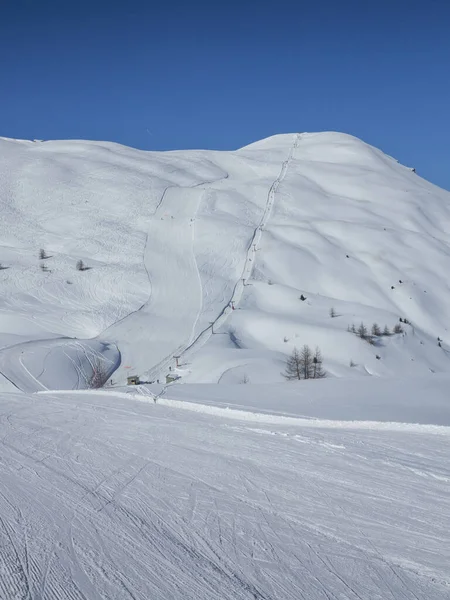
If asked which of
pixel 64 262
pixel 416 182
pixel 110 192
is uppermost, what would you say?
pixel 416 182

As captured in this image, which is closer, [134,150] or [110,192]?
[110,192]

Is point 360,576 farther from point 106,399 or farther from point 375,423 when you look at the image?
point 106,399

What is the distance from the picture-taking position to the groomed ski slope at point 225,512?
4797 millimetres

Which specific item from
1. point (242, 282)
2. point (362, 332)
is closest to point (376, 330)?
point (362, 332)

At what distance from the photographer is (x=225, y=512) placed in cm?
629

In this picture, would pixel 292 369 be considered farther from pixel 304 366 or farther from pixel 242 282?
pixel 242 282

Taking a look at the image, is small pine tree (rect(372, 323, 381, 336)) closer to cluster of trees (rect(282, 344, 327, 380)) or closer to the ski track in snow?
cluster of trees (rect(282, 344, 327, 380))

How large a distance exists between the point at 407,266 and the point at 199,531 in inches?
2197

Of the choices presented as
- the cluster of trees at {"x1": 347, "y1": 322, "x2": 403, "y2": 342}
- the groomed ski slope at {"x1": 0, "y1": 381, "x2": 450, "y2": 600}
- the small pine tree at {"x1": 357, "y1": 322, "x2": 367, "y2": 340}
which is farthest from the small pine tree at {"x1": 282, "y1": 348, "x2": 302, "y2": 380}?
the groomed ski slope at {"x1": 0, "y1": 381, "x2": 450, "y2": 600}

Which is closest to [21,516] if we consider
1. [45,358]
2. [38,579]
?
[38,579]

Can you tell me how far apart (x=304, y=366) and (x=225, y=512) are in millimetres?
28368

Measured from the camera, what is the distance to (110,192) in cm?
6888

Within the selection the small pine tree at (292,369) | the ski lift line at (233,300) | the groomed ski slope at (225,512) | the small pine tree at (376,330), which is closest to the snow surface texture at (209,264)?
the ski lift line at (233,300)

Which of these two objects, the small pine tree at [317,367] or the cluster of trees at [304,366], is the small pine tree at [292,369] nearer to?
the cluster of trees at [304,366]
